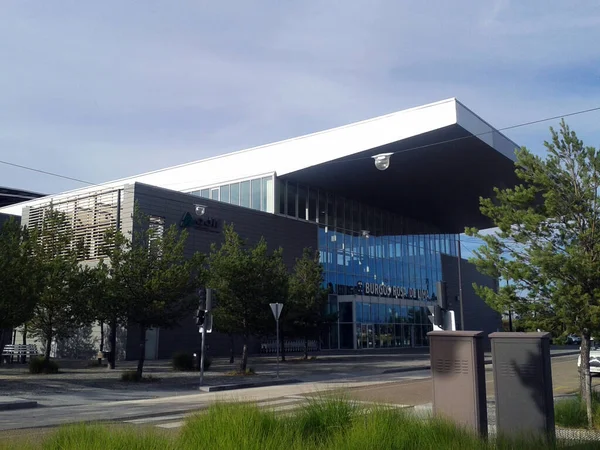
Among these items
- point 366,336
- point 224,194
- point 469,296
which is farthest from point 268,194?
point 469,296

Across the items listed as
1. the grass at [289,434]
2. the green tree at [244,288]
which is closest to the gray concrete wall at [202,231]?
the green tree at [244,288]

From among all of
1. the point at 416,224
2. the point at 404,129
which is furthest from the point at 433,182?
the point at 416,224

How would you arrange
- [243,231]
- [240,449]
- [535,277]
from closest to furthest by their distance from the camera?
[240,449], [535,277], [243,231]

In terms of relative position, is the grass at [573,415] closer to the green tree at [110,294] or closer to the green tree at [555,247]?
the green tree at [555,247]

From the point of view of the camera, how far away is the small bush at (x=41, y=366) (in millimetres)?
26516

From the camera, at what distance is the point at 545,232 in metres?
11.8

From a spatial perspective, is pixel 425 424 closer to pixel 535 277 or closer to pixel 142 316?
pixel 535 277

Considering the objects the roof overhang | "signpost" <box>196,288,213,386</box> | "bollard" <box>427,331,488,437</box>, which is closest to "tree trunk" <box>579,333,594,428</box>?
"bollard" <box>427,331,488,437</box>

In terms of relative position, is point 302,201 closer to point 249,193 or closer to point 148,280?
point 249,193

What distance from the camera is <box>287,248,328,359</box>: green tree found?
34444mm

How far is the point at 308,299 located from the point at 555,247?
24.1m

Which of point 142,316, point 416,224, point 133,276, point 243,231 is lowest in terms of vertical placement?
point 142,316

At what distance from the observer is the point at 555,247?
11688mm

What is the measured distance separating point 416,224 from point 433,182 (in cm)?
1500
